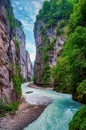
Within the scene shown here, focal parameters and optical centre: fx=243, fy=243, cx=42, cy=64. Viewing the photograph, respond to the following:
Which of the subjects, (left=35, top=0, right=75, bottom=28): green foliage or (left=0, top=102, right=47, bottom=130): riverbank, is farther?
(left=35, top=0, right=75, bottom=28): green foliage

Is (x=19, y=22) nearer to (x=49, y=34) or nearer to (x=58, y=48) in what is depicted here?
(x=49, y=34)

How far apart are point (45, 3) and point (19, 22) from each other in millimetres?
40910

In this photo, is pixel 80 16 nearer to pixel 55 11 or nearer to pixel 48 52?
pixel 48 52

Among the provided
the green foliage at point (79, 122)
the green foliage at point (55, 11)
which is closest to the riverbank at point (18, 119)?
the green foliage at point (79, 122)

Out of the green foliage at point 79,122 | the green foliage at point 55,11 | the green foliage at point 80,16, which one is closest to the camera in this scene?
the green foliage at point 79,122

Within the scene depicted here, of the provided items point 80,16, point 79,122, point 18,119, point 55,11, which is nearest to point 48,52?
point 55,11

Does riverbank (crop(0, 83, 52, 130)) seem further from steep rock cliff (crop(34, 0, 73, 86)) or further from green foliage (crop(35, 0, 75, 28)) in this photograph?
green foliage (crop(35, 0, 75, 28))

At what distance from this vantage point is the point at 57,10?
9138cm

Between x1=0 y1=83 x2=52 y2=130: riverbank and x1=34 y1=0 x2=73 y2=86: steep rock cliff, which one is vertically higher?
x1=34 y1=0 x2=73 y2=86: steep rock cliff

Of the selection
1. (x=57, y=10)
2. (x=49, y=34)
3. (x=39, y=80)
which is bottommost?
(x=39, y=80)

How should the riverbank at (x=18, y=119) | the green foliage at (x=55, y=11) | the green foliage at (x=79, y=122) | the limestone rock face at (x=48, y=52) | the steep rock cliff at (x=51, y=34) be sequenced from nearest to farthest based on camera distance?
the green foliage at (x=79, y=122) → the riverbank at (x=18, y=119) → the limestone rock face at (x=48, y=52) → the steep rock cliff at (x=51, y=34) → the green foliage at (x=55, y=11)

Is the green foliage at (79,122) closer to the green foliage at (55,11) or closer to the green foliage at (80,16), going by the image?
the green foliage at (80,16)

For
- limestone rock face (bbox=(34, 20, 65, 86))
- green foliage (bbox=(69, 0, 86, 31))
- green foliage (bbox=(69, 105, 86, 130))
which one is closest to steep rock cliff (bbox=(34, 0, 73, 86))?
limestone rock face (bbox=(34, 20, 65, 86))

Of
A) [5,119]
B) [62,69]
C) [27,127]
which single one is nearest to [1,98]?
[5,119]
